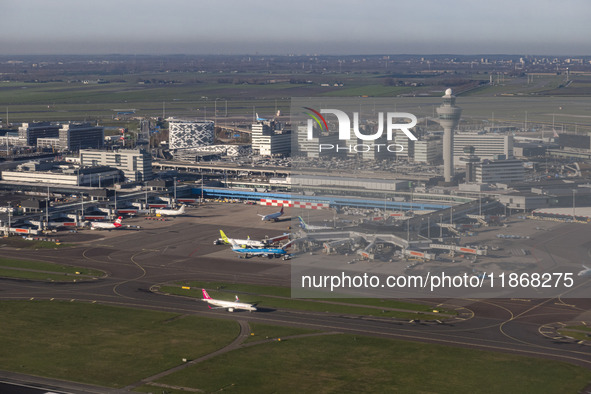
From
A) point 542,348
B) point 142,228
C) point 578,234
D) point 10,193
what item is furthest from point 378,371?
point 10,193

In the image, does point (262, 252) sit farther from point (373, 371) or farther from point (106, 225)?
point (373, 371)

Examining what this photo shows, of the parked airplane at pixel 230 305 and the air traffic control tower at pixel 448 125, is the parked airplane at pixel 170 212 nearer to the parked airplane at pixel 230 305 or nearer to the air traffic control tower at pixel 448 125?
the air traffic control tower at pixel 448 125

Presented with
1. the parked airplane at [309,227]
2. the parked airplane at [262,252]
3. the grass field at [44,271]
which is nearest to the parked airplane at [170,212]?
the parked airplane at [262,252]

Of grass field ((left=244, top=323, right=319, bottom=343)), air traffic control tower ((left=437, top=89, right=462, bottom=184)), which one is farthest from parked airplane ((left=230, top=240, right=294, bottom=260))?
grass field ((left=244, top=323, right=319, bottom=343))

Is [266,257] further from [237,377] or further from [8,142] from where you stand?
[8,142]

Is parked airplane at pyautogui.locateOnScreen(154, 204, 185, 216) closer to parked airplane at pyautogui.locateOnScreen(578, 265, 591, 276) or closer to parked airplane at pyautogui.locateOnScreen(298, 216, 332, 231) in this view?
A: parked airplane at pyautogui.locateOnScreen(298, 216, 332, 231)

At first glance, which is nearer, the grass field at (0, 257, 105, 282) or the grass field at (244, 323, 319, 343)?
the grass field at (244, 323, 319, 343)

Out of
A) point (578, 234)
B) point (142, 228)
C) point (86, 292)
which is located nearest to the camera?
point (86, 292)
